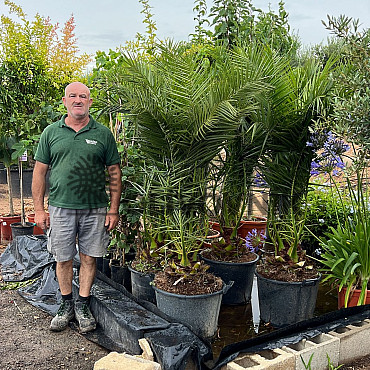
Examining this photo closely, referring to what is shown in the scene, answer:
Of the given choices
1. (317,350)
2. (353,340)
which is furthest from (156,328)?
(353,340)

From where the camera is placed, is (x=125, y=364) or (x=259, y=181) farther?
(x=259, y=181)

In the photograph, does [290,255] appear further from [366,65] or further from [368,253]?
[366,65]

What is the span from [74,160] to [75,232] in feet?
1.88

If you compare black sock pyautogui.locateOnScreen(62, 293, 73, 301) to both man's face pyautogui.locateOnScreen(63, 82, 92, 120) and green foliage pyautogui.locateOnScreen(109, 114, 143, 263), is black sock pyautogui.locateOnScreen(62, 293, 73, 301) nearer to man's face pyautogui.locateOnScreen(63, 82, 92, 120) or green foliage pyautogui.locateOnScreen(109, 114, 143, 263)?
green foliage pyautogui.locateOnScreen(109, 114, 143, 263)

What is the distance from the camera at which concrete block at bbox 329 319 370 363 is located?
2.90 metres

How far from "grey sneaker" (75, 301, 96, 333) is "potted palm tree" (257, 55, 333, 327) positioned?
1.35 metres

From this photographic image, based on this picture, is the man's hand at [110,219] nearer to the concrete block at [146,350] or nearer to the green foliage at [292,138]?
the concrete block at [146,350]

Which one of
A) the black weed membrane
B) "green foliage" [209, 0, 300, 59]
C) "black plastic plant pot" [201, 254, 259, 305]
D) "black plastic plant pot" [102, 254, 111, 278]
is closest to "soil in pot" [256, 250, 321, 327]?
"black plastic plant pot" [201, 254, 259, 305]

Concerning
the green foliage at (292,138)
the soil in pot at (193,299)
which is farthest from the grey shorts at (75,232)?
the green foliage at (292,138)

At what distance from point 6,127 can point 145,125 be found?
11.5 ft

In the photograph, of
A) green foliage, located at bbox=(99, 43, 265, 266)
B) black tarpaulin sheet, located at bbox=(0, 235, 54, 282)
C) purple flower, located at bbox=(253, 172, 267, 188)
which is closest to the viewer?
green foliage, located at bbox=(99, 43, 265, 266)

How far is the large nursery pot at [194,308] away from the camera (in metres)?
3.15

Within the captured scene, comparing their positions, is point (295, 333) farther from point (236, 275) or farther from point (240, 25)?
point (240, 25)

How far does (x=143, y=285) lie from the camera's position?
370 centimetres
